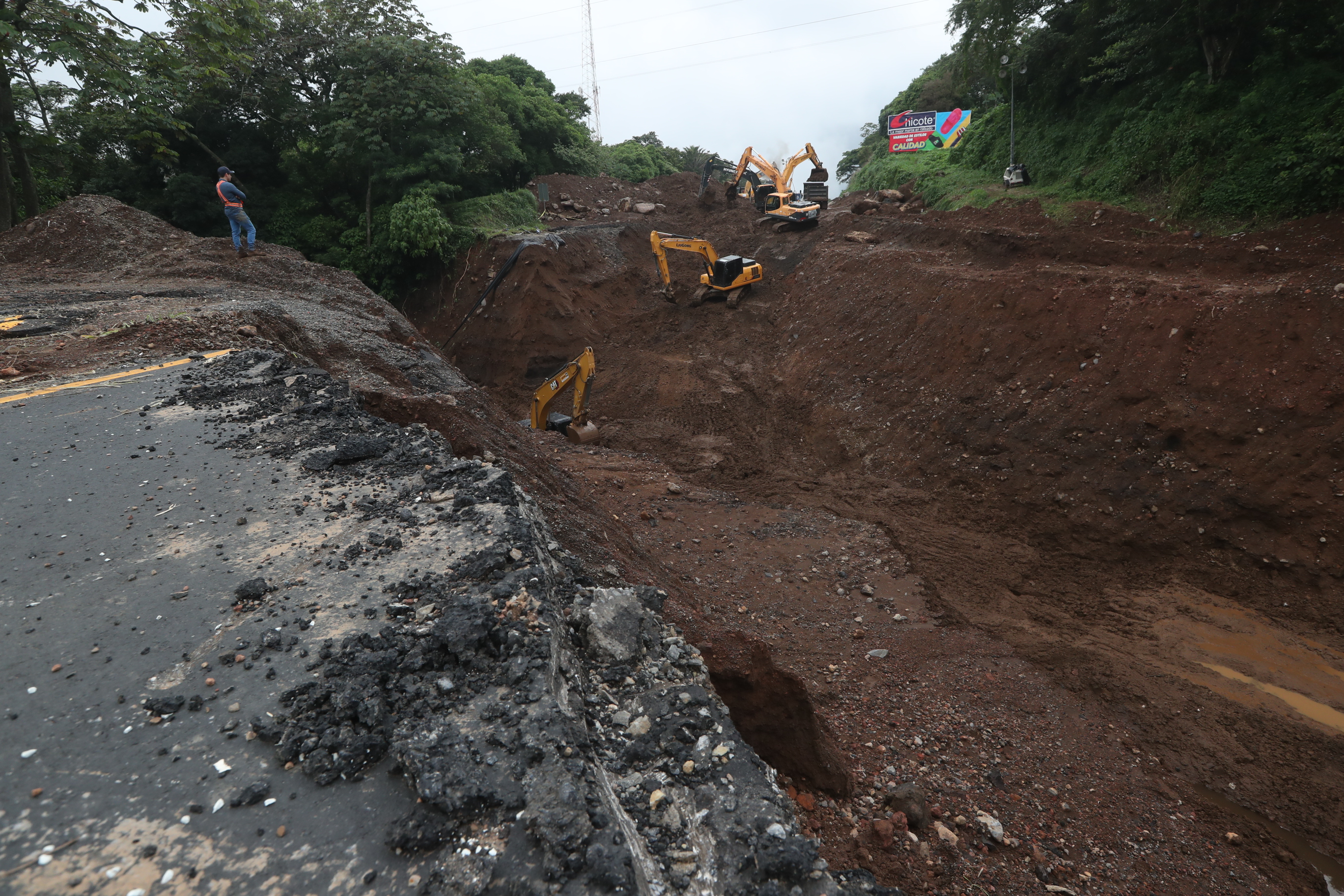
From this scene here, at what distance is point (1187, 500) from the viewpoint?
863cm

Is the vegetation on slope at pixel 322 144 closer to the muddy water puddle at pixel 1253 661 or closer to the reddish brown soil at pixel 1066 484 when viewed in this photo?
the reddish brown soil at pixel 1066 484

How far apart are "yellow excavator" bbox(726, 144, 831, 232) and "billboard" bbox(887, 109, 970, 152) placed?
27.8 ft

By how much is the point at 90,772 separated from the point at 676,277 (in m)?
20.7

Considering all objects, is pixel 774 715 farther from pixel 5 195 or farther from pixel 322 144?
pixel 322 144

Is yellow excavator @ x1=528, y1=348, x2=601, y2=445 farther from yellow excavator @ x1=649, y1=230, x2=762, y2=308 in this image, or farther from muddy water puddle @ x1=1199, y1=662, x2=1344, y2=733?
muddy water puddle @ x1=1199, y1=662, x2=1344, y2=733

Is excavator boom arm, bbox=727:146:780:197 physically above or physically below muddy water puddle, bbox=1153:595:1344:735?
above

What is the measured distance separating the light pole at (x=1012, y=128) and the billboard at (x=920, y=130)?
11724mm

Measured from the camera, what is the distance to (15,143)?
15.7m

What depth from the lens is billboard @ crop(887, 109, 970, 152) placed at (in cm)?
3195

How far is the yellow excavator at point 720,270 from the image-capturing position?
18.1 m

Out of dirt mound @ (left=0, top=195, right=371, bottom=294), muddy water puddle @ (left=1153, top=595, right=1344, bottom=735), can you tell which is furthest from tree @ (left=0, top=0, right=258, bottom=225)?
muddy water puddle @ (left=1153, top=595, right=1344, bottom=735)

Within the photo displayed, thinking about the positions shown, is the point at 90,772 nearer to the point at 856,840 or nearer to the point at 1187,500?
the point at 856,840

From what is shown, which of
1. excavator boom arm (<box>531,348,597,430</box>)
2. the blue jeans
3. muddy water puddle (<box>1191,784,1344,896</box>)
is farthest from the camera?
the blue jeans

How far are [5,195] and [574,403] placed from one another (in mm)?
15076
